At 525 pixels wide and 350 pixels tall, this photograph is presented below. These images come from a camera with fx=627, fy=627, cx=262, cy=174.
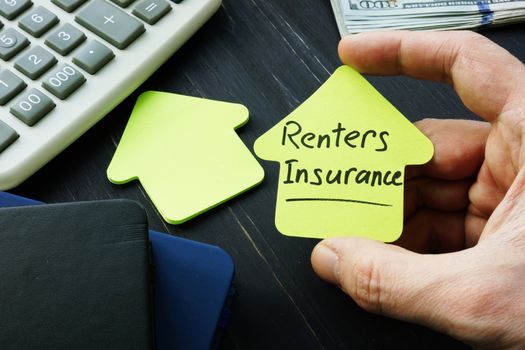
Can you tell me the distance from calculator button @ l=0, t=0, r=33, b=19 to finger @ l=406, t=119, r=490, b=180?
33 cm

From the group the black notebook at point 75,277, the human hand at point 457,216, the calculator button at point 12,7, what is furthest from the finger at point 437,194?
the calculator button at point 12,7

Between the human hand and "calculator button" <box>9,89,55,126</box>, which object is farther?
"calculator button" <box>9,89,55,126</box>

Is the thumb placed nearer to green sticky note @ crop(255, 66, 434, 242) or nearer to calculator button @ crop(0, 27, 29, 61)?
green sticky note @ crop(255, 66, 434, 242)

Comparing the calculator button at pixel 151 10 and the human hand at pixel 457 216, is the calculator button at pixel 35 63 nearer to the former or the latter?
the calculator button at pixel 151 10

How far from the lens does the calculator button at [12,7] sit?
0.51 m

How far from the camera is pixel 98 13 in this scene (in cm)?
51

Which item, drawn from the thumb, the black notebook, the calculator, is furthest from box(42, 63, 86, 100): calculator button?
the thumb

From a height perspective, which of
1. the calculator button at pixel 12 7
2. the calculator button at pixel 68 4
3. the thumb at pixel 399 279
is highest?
the calculator button at pixel 12 7

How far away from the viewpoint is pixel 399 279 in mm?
335

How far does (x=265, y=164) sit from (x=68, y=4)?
208mm

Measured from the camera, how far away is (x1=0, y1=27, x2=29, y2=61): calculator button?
1.61ft

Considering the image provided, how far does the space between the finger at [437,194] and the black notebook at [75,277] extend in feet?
0.73

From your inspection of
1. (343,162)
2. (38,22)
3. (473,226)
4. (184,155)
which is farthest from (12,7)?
(473,226)

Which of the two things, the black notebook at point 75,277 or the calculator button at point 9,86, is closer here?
the black notebook at point 75,277
